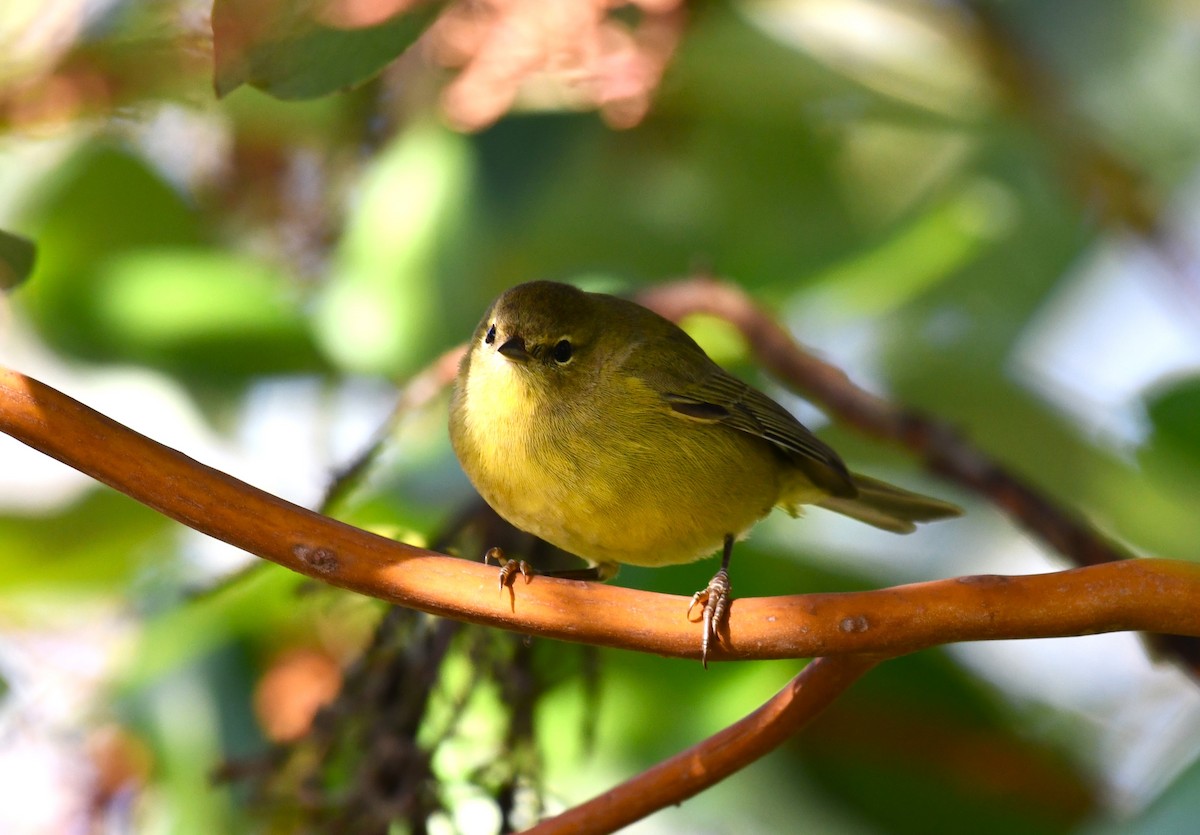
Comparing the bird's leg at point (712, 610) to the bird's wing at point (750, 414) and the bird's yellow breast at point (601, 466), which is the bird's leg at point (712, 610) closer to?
the bird's yellow breast at point (601, 466)

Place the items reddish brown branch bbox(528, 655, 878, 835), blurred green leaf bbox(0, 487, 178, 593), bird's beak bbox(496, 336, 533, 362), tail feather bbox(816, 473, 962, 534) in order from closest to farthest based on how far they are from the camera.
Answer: reddish brown branch bbox(528, 655, 878, 835)
bird's beak bbox(496, 336, 533, 362)
tail feather bbox(816, 473, 962, 534)
blurred green leaf bbox(0, 487, 178, 593)

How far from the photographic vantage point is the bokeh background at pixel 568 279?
2.69 meters

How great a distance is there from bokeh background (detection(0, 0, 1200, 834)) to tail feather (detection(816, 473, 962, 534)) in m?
0.15

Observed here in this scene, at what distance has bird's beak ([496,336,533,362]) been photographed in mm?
2439

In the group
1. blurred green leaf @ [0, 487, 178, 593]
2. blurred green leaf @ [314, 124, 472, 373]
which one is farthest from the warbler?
blurred green leaf @ [0, 487, 178, 593]

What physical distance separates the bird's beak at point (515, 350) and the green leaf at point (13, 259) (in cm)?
98

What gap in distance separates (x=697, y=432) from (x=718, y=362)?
1.89 feet

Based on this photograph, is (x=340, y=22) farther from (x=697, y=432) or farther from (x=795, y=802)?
(x=795, y=802)

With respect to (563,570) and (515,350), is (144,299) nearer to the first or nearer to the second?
(515,350)

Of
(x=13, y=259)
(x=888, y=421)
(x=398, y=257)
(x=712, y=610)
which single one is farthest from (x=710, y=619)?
(x=398, y=257)

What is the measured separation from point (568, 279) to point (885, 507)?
3.19ft

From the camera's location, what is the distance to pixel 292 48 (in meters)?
1.69

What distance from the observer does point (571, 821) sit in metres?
1.54

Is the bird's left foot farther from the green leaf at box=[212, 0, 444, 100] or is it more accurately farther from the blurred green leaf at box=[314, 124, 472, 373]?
the blurred green leaf at box=[314, 124, 472, 373]
